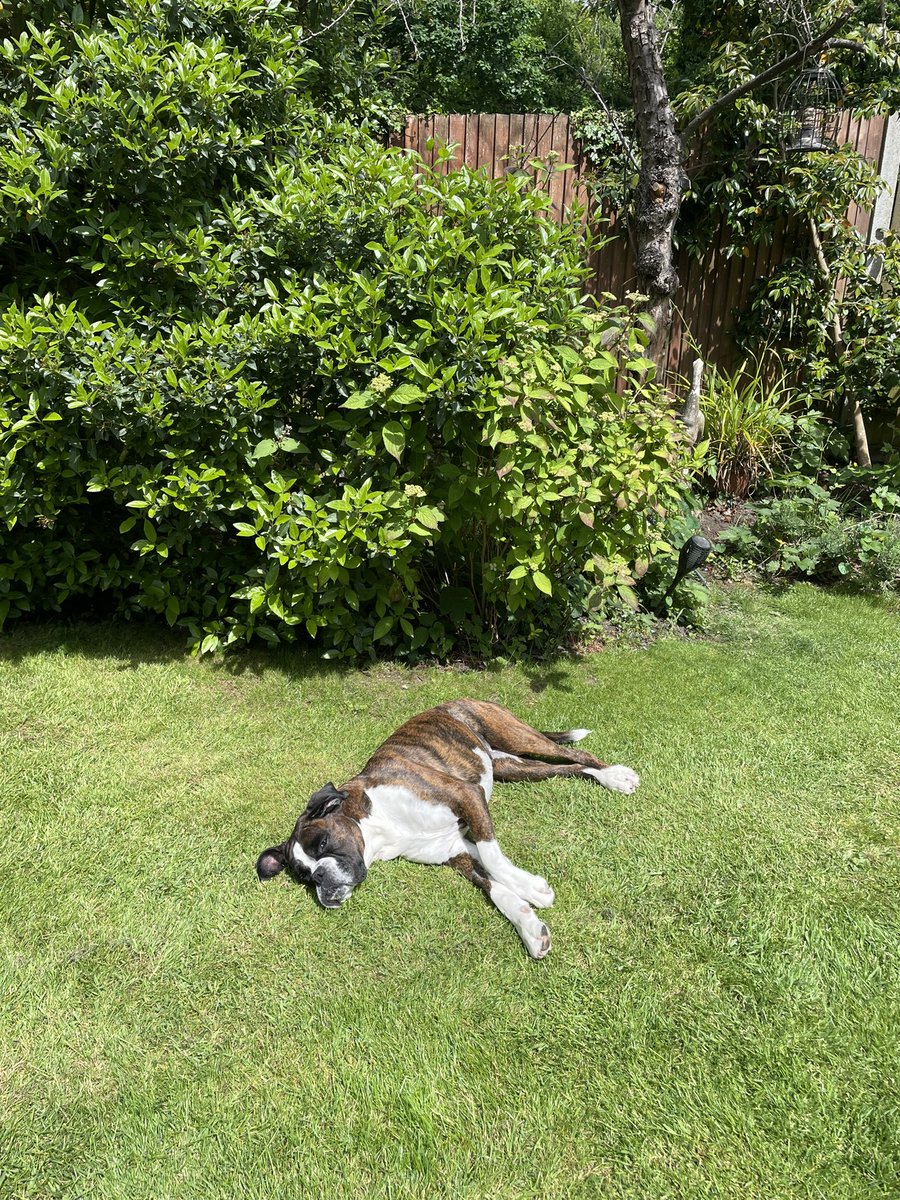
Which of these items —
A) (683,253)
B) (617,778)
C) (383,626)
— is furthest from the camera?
(683,253)

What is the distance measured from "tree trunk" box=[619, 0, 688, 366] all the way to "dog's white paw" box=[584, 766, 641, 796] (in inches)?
129

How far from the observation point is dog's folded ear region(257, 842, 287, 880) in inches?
113

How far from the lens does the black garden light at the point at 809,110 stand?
20.5ft

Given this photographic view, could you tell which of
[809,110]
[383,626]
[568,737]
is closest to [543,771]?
[568,737]

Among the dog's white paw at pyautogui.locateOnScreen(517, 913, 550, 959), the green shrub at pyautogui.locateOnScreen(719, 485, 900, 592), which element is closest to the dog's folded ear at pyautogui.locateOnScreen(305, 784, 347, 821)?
the dog's white paw at pyautogui.locateOnScreen(517, 913, 550, 959)

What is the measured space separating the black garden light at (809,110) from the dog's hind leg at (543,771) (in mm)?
5620

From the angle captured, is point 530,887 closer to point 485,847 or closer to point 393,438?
point 485,847

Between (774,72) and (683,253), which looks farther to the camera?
(683,253)

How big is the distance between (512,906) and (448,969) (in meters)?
0.30

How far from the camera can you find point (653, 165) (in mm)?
5176

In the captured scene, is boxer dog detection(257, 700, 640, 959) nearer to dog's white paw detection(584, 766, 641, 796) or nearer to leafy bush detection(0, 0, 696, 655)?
dog's white paw detection(584, 766, 641, 796)

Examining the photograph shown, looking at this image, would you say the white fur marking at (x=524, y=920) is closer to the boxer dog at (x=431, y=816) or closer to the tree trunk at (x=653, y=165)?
the boxer dog at (x=431, y=816)

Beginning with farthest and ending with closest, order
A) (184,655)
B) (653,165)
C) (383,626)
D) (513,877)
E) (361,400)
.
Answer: (653,165) < (184,655) < (383,626) < (361,400) < (513,877)

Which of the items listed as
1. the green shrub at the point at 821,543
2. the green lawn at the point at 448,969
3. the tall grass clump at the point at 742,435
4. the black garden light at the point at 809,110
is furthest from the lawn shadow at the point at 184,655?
the black garden light at the point at 809,110
